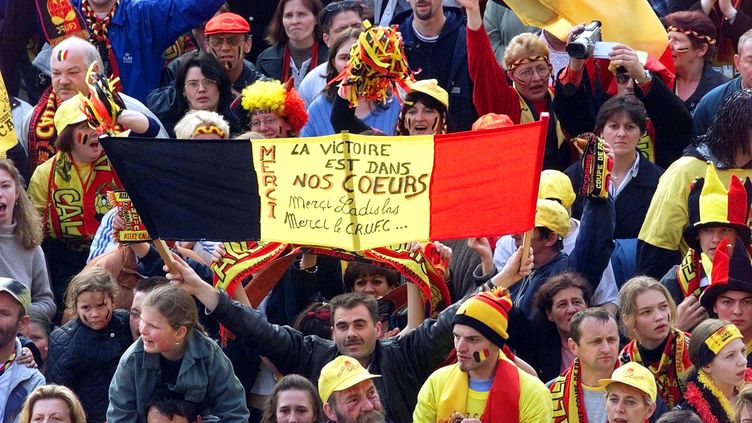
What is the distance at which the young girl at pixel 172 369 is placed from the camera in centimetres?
1090

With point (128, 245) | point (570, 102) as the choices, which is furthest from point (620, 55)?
point (128, 245)

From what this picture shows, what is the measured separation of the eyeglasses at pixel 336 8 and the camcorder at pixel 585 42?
A: 1.97m

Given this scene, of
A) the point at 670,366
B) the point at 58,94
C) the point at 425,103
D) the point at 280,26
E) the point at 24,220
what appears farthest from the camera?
the point at 280,26

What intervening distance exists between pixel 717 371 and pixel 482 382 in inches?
46.6

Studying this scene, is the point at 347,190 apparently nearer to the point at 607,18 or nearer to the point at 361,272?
the point at 361,272

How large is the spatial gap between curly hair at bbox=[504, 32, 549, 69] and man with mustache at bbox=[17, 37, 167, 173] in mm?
2254

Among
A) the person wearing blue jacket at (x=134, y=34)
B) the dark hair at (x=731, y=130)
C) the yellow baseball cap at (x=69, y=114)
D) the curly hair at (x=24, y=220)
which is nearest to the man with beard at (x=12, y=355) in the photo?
the curly hair at (x=24, y=220)

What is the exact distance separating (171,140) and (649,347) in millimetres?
2691

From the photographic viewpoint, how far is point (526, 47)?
13.5m

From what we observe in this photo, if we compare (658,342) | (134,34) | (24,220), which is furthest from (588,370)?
(134,34)

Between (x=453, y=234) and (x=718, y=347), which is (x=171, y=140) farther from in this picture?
(x=718, y=347)

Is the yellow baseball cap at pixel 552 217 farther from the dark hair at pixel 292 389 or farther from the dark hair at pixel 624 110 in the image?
the dark hair at pixel 292 389

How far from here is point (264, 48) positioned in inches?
618

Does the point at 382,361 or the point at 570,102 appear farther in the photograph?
the point at 570,102
